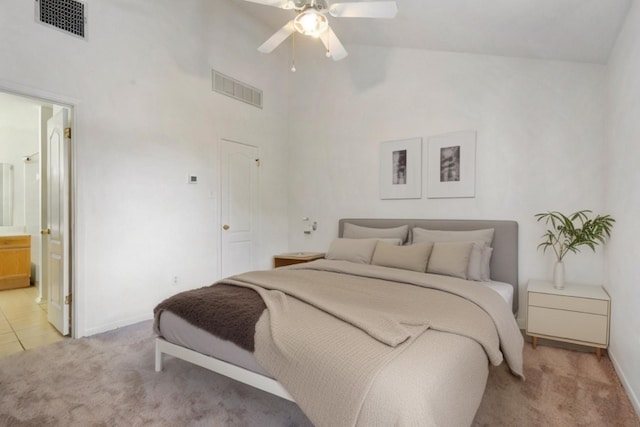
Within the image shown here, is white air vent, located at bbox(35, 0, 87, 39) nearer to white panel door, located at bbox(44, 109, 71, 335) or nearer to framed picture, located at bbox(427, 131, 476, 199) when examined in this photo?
white panel door, located at bbox(44, 109, 71, 335)

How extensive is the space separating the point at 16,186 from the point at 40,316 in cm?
286

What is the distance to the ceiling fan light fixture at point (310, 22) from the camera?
2494 mm

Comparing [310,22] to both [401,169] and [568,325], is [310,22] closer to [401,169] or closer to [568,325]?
[401,169]

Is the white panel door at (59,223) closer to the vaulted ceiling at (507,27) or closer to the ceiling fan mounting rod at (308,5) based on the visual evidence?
the ceiling fan mounting rod at (308,5)

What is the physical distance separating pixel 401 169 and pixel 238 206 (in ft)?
7.16

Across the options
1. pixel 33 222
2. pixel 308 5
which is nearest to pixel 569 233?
pixel 308 5

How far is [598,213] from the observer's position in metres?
2.91

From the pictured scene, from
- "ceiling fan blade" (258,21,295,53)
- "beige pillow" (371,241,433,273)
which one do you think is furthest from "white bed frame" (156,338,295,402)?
"ceiling fan blade" (258,21,295,53)

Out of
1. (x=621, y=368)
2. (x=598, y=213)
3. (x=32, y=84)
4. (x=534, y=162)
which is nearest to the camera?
(x=621, y=368)

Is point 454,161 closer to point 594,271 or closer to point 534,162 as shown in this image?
point 534,162

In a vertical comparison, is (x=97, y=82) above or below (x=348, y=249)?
above

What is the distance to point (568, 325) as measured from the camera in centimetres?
264

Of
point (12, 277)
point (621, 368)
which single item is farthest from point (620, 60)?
point (12, 277)

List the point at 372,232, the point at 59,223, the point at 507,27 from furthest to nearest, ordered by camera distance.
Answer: the point at 372,232, the point at 59,223, the point at 507,27
